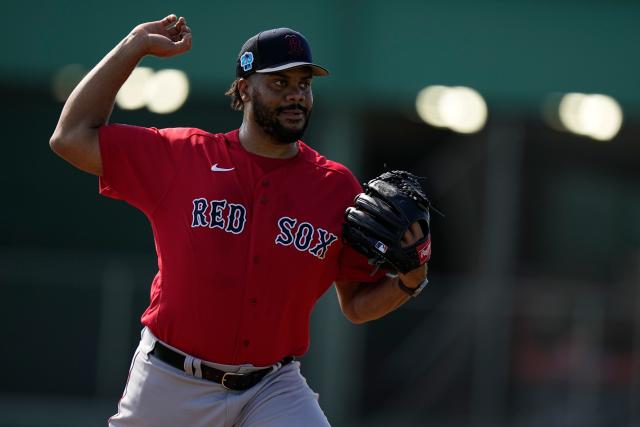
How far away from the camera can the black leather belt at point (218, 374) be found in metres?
4.80

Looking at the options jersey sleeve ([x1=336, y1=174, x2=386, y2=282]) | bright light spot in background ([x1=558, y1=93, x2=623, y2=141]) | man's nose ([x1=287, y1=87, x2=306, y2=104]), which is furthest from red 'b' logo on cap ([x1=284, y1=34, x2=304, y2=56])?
bright light spot in background ([x1=558, y1=93, x2=623, y2=141])

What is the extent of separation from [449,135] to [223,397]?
9140 millimetres

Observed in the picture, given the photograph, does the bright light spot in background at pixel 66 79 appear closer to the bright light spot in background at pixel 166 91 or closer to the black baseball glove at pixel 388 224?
the bright light spot in background at pixel 166 91

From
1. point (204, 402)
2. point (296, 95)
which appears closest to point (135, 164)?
point (296, 95)

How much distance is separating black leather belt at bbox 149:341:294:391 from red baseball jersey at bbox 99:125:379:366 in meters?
0.05

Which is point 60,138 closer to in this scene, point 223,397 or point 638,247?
point 223,397

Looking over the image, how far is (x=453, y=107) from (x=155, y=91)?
10.2 ft

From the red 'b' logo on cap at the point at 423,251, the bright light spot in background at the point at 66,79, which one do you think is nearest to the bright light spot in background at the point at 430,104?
the bright light spot in background at the point at 66,79

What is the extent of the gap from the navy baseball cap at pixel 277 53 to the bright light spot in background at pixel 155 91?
7.08 metres

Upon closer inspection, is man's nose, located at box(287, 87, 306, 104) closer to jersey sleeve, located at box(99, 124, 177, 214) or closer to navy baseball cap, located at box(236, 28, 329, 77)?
navy baseball cap, located at box(236, 28, 329, 77)

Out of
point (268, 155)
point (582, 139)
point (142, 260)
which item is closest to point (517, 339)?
point (582, 139)

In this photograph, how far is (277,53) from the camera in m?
5.00

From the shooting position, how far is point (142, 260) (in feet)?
39.3

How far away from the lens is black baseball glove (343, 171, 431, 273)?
4.83 m
